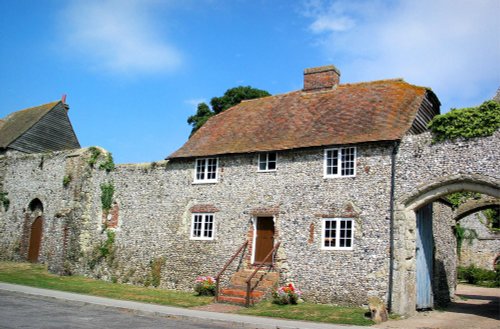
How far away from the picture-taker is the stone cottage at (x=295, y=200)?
16781 millimetres

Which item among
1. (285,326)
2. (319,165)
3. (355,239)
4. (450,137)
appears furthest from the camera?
(319,165)

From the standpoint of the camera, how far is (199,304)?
58.1 ft

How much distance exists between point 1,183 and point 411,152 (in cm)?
2575

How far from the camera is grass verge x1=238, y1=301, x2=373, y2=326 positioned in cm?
1495

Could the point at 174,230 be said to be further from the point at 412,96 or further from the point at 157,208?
the point at 412,96

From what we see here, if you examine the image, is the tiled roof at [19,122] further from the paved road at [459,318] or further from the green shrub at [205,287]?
the paved road at [459,318]

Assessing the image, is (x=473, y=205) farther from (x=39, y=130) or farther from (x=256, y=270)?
(x=39, y=130)

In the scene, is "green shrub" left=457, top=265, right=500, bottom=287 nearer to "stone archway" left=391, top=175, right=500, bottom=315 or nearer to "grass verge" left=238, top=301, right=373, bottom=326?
"stone archway" left=391, top=175, right=500, bottom=315

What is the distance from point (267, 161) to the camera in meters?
20.5

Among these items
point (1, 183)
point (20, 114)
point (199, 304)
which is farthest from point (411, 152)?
point (20, 114)

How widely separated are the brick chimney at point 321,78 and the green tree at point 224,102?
845 inches

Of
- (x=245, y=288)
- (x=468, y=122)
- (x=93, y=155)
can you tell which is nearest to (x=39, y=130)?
(x=93, y=155)

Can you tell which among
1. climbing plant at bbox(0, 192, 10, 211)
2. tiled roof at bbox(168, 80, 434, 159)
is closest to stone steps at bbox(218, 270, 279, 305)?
tiled roof at bbox(168, 80, 434, 159)

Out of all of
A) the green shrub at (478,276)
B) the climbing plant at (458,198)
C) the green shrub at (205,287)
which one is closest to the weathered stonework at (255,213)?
the green shrub at (205,287)
